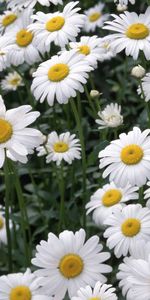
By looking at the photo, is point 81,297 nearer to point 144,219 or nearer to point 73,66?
point 144,219

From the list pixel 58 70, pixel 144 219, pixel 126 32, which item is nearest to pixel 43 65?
pixel 58 70

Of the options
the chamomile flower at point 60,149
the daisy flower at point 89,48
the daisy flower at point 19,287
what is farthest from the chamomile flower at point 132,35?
the daisy flower at point 19,287

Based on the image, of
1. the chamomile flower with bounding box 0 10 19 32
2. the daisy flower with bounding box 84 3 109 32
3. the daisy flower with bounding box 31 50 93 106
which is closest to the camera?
the daisy flower with bounding box 31 50 93 106

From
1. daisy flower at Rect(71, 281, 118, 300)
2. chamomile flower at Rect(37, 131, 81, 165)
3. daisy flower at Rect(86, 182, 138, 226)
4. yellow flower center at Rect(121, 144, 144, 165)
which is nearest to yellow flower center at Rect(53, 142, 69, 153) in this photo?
chamomile flower at Rect(37, 131, 81, 165)

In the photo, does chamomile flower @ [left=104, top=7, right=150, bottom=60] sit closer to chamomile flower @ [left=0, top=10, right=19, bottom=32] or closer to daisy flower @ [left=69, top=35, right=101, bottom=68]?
daisy flower @ [left=69, top=35, right=101, bottom=68]

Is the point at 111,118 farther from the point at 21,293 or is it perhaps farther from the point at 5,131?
the point at 21,293

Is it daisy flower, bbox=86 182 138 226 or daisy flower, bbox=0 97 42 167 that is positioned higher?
daisy flower, bbox=0 97 42 167
